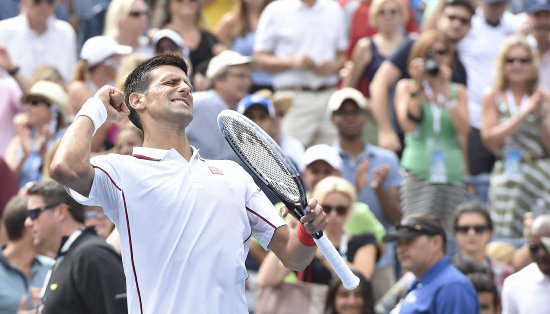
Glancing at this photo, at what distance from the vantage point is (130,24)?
1237cm

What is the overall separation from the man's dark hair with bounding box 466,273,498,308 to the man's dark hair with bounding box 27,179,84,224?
318 centimetres

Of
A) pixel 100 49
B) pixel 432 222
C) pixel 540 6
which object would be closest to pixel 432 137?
pixel 540 6

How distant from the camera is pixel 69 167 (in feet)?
16.1

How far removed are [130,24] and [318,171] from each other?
3.41m

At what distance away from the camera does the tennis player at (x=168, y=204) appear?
502cm

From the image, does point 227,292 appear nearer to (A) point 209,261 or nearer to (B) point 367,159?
(A) point 209,261

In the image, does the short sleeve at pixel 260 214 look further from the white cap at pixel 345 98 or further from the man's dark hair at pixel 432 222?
the white cap at pixel 345 98

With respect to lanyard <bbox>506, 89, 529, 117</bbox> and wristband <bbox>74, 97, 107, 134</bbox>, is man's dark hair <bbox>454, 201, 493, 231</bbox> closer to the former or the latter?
lanyard <bbox>506, 89, 529, 117</bbox>

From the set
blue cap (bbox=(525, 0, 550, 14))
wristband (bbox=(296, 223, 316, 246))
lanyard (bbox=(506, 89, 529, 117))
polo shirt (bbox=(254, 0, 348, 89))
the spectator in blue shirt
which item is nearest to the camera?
wristband (bbox=(296, 223, 316, 246))

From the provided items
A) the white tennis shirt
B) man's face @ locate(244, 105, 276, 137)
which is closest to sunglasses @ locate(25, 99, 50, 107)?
man's face @ locate(244, 105, 276, 137)

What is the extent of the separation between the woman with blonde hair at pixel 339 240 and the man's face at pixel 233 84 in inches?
45.0

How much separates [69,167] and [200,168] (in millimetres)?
651

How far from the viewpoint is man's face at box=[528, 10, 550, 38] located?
1286 centimetres

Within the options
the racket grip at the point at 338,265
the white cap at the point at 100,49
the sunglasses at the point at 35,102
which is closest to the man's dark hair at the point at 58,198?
the racket grip at the point at 338,265
